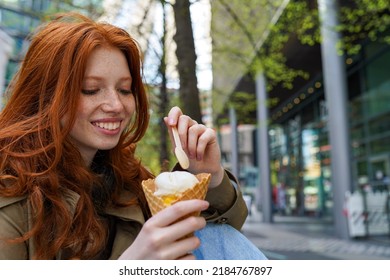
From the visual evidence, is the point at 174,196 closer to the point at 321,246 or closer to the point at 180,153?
the point at 180,153

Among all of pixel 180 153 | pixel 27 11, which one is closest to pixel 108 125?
pixel 180 153

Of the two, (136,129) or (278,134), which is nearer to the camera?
(136,129)

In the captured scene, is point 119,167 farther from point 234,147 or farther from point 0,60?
point 234,147

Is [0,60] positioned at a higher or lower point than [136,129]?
higher

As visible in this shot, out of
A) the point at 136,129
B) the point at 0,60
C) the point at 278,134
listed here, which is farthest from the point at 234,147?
the point at 136,129

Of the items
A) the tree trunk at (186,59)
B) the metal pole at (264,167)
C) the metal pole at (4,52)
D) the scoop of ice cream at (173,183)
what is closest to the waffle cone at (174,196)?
the scoop of ice cream at (173,183)

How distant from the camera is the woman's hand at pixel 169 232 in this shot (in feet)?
2.05

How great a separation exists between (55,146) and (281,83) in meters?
6.85

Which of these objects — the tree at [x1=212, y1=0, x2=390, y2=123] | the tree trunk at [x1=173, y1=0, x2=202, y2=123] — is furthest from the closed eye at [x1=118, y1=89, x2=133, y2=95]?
the tree at [x1=212, y1=0, x2=390, y2=123]

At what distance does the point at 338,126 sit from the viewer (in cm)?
573

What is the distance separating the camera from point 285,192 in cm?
1129

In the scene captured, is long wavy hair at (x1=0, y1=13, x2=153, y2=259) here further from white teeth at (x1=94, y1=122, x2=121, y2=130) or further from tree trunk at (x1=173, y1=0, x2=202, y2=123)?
tree trunk at (x1=173, y1=0, x2=202, y2=123)

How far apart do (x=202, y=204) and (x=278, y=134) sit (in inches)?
447

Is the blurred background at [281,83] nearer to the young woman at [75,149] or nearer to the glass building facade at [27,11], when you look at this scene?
the glass building facade at [27,11]
